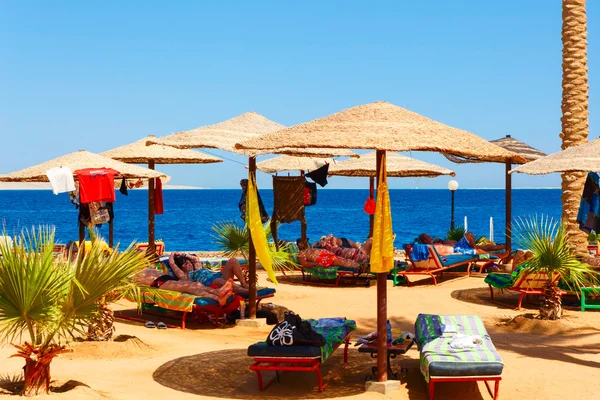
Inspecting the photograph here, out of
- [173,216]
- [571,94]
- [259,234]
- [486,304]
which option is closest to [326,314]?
[486,304]

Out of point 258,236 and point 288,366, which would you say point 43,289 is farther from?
point 258,236

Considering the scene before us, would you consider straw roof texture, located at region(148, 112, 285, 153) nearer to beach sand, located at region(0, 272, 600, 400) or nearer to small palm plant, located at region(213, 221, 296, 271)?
beach sand, located at region(0, 272, 600, 400)

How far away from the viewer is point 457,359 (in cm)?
699

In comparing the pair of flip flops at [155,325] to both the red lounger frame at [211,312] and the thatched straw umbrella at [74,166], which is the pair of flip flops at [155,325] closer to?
the red lounger frame at [211,312]

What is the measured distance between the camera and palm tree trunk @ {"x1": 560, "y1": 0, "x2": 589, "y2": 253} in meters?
15.2

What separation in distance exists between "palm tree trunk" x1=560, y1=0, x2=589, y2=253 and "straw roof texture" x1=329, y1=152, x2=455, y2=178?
359 centimetres

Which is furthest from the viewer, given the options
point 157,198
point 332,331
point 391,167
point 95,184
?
point 391,167

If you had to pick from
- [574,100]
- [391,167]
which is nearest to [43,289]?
[574,100]

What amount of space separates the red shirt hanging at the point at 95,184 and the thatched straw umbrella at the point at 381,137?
5.38m

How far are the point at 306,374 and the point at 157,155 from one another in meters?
7.79

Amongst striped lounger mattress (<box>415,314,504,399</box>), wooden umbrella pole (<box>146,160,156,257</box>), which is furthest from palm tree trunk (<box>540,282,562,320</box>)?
wooden umbrella pole (<box>146,160,156,257</box>)

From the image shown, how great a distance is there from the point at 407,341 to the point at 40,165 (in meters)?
7.53

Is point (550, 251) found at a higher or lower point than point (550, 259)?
higher

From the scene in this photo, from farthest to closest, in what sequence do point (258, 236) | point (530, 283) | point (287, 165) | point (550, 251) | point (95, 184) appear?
point (287, 165), point (95, 184), point (530, 283), point (550, 251), point (258, 236)
